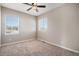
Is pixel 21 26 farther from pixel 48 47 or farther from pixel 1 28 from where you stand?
pixel 48 47

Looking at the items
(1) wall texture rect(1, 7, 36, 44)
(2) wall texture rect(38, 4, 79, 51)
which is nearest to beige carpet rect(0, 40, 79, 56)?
(1) wall texture rect(1, 7, 36, 44)

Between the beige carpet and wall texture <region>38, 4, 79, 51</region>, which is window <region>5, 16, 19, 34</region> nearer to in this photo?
the beige carpet

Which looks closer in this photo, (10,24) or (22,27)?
(10,24)

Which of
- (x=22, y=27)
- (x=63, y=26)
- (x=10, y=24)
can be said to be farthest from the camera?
(x=63, y=26)

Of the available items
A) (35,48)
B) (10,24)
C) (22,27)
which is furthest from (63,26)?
(10,24)

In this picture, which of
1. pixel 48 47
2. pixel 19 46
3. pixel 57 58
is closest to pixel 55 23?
pixel 48 47

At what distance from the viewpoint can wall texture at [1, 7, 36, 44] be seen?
1.92 meters

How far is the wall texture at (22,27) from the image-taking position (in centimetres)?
192

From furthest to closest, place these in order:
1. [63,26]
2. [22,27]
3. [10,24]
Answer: [63,26]
[22,27]
[10,24]

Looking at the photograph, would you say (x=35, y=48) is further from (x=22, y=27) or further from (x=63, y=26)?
(x=63, y=26)

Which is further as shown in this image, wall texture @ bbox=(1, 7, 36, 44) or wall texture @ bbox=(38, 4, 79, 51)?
wall texture @ bbox=(38, 4, 79, 51)

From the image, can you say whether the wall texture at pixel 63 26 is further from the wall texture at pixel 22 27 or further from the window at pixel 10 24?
the window at pixel 10 24

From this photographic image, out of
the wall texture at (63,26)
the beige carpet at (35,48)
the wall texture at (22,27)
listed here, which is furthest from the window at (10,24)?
the wall texture at (63,26)

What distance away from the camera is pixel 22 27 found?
2172 millimetres
